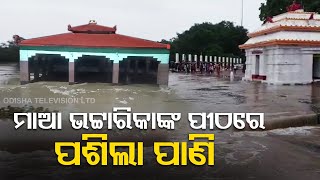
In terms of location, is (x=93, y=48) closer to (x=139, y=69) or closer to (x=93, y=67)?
(x=93, y=67)

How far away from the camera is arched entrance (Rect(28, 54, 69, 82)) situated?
→ 27189 millimetres

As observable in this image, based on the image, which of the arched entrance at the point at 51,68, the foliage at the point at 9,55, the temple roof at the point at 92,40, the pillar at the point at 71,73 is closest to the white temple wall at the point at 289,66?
the temple roof at the point at 92,40

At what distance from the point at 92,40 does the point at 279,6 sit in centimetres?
2542

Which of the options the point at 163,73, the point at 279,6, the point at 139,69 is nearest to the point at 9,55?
the point at 139,69

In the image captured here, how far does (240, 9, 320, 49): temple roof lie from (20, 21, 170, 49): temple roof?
7.30 m

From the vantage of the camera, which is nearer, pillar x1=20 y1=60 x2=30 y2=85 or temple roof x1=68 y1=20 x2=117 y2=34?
pillar x1=20 y1=60 x2=30 y2=85

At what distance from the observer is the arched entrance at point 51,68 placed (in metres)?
27.2

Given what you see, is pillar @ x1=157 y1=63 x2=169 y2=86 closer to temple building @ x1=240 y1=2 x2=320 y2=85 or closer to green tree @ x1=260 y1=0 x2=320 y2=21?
temple building @ x1=240 y1=2 x2=320 y2=85

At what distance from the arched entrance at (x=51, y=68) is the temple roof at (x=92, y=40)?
5.01m

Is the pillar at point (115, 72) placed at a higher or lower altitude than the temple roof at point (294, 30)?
lower

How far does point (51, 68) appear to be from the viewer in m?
29.5

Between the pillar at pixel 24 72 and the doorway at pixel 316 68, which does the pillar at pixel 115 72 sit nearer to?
the pillar at pixel 24 72

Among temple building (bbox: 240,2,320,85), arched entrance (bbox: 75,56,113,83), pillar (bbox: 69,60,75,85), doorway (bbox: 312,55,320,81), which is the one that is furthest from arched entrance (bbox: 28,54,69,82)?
doorway (bbox: 312,55,320,81)

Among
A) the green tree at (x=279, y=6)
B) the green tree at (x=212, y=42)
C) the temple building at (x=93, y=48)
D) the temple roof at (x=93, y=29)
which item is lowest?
the temple building at (x=93, y=48)
